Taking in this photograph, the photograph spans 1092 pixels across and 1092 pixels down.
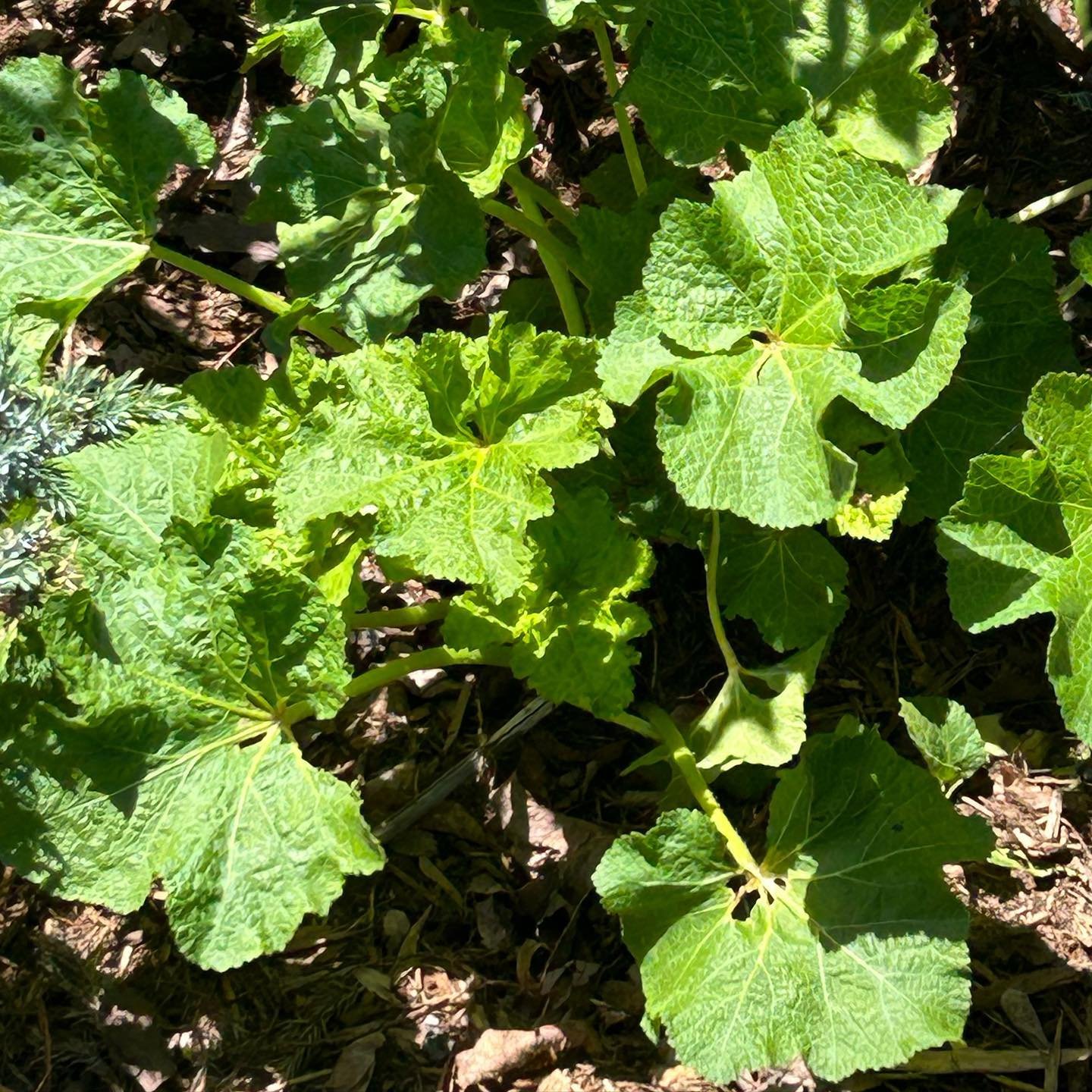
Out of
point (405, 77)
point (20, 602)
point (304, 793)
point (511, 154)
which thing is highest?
point (405, 77)

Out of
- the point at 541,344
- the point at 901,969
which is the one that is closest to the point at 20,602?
the point at 541,344

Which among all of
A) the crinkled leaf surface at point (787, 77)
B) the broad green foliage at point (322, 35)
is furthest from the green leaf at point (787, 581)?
the broad green foliage at point (322, 35)

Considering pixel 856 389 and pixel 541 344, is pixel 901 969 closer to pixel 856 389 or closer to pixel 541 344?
pixel 856 389

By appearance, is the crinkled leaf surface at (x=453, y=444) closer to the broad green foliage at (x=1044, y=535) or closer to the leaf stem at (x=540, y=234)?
the leaf stem at (x=540, y=234)

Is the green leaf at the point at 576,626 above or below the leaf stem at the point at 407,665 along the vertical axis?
above

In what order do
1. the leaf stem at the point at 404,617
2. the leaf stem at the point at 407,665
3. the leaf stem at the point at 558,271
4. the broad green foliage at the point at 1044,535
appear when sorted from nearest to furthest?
the broad green foliage at the point at 1044,535 < the leaf stem at the point at 407,665 < the leaf stem at the point at 404,617 < the leaf stem at the point at 558,271

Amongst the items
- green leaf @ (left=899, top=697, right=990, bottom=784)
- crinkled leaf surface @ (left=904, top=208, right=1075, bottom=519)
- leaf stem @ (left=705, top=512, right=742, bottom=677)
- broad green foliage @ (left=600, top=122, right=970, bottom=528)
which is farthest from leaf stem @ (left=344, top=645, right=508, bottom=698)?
crinkled leaf surface @ (left=904, top=208, right=1075, bottom=519)

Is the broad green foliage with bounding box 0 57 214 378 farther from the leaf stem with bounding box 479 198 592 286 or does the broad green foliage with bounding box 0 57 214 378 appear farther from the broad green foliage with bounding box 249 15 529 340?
the leaf stem with bounding box 479 198 592 286
